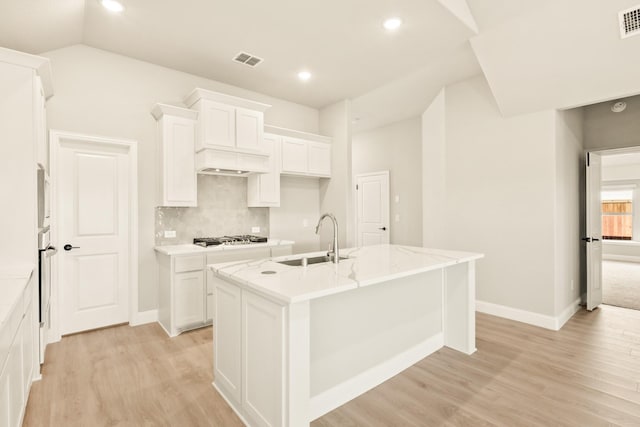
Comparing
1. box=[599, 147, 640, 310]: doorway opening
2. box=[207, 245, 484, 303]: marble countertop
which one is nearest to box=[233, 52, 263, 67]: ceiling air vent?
box=[207, 245, 484, 303]: marble countertop

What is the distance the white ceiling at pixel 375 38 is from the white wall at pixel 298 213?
5.70ft

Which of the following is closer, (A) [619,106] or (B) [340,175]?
(A) [619,106]

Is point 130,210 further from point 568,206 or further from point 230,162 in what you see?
→ point 568,206

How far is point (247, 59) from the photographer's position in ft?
12.2

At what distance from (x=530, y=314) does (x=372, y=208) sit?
132 inches

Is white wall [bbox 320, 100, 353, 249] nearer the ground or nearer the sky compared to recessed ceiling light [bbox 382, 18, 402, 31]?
nearer the ground

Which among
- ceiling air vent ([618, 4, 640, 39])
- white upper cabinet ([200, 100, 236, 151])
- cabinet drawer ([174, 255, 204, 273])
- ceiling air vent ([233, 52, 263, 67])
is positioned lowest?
cabinet drawer ([174, 255, 204, 273])

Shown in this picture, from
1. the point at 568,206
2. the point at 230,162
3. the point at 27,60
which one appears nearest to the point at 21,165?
the point at 27,60

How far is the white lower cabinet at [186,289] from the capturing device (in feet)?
11.1

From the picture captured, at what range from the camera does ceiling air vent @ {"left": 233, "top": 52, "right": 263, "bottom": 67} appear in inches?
143

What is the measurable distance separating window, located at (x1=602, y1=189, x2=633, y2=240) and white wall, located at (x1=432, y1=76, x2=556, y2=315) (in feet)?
25.3

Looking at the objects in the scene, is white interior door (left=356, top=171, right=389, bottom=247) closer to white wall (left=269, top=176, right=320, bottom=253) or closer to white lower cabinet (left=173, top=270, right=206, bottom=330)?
white wall (left=269, top=176, right=320, bottom=253)

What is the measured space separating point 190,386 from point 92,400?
0.64 m

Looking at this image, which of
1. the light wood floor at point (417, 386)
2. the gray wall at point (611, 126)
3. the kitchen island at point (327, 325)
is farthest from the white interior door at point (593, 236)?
the kitchen island at point (327, 325)
